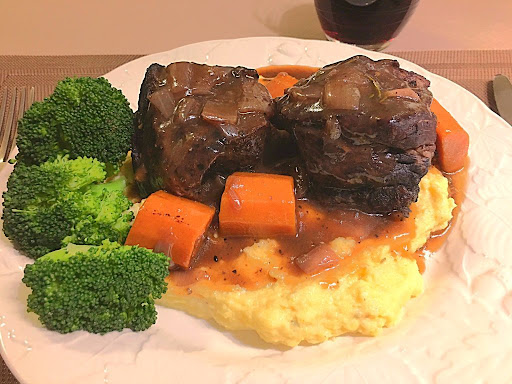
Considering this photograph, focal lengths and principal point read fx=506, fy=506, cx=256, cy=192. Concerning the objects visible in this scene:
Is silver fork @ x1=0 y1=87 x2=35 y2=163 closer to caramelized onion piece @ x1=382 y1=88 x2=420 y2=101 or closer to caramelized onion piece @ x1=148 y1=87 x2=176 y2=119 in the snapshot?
caramelized onion piece @ x1=148 y1=87 x2=176 y2=119

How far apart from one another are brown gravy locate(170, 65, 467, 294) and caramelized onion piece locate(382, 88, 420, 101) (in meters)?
0.82

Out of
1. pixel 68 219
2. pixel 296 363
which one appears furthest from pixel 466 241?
pixel 68 219

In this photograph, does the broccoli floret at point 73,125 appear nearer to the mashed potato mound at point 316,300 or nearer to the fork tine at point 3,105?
the mashed potato mound at point 316,300

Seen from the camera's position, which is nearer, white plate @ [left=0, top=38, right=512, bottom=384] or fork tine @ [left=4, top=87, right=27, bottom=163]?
white plate @ [left=0, top=38, right=512, bottom=384]

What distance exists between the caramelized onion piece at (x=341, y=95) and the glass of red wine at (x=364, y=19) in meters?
2.18

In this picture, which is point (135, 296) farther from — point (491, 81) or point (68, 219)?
point (491, 81)

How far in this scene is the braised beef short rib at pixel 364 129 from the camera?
295cm

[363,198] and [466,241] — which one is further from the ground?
[363,198]

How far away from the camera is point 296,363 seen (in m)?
2.78

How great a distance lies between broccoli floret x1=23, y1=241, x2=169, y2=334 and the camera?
8.52ft

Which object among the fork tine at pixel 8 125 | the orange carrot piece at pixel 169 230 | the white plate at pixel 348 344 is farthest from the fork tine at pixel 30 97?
the orange carrot piece at pixel 169 230

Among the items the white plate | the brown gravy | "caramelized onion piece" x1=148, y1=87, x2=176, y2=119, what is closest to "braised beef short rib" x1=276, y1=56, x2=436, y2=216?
the brown gravy

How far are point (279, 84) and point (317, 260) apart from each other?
5.50ft

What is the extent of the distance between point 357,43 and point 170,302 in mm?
3519
